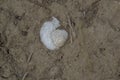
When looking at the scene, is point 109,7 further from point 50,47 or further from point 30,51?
point 30,51

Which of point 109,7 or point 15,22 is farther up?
point 109,7

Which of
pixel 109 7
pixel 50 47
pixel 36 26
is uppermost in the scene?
pixel 109 7

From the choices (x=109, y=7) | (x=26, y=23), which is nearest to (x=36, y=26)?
(x=26, y=23)
